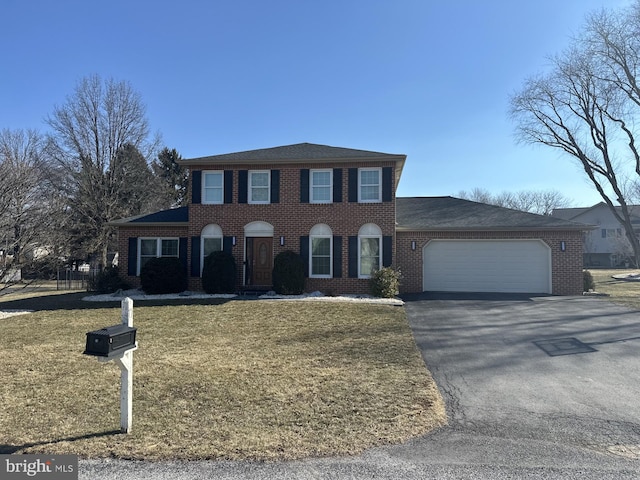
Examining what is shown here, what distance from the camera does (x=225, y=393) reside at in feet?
16.2

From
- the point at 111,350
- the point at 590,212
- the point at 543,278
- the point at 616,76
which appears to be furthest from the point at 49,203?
the point at 590,212

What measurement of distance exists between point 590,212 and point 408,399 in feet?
184

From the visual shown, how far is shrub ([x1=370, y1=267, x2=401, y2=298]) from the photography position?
556 inches

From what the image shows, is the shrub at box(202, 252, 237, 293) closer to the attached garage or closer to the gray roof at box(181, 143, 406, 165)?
the gray roof at box(181, 143, 406, 165)

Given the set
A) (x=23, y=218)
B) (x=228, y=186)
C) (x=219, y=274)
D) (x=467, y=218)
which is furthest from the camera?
(x=467, y=218)

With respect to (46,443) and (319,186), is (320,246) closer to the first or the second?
(319,186)

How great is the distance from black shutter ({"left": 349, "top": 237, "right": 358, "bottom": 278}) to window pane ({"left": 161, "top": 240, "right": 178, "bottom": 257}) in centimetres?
740

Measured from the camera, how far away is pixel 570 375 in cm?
573

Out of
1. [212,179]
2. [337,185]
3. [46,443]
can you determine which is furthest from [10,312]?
[337,185]

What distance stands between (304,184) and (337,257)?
3.14 m

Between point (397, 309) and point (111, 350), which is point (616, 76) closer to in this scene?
point (397, 309)

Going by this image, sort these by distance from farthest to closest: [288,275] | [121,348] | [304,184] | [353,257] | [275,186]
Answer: [275,186] < [304,184] < [353,257] < [288,275] < [121,348]

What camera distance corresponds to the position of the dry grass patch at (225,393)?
12.0 feet

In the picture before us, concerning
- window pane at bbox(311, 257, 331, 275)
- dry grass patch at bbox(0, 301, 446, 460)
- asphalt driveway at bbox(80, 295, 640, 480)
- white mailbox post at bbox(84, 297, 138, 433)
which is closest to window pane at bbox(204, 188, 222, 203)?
window pane at bbox(311, 257, 331, 275)
